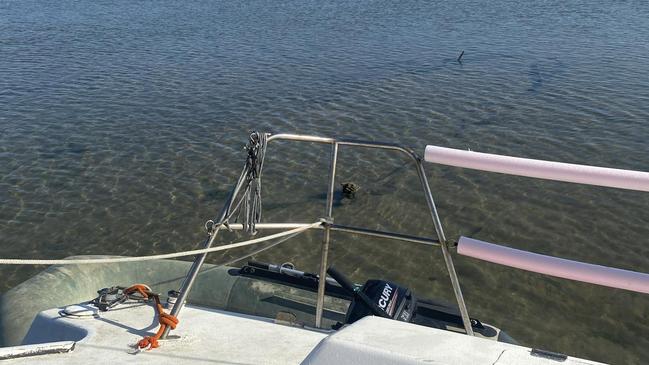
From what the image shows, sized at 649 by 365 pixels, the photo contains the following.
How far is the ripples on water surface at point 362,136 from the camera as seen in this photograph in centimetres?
712

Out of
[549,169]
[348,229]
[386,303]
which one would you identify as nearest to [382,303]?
[386,303]

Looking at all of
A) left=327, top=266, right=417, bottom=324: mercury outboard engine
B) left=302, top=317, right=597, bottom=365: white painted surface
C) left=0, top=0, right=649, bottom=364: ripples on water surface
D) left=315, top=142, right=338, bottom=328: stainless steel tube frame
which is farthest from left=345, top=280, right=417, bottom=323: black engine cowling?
left=0, top=0, right=649, bottom=364: ripples on water surface

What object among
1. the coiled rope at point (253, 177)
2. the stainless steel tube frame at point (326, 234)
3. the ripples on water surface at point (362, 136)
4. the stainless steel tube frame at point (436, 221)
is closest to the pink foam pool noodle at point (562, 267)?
the stainless steel tube frame at point (436, 221)

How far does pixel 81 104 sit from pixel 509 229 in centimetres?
969

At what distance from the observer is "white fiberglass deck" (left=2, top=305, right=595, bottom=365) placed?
198 cm

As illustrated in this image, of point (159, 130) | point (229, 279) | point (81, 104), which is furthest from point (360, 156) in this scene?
point (81, 104)

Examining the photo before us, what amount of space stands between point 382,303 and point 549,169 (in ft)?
5.69

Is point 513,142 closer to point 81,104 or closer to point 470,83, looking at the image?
point 470,83

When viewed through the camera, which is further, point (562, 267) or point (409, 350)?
point (562, 267)

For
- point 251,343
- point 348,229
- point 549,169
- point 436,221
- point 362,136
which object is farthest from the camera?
point 362,136

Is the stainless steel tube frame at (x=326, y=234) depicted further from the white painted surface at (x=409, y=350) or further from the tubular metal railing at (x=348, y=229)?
the white painted surface at (x=409, y=350)

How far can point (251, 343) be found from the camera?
2.67 m

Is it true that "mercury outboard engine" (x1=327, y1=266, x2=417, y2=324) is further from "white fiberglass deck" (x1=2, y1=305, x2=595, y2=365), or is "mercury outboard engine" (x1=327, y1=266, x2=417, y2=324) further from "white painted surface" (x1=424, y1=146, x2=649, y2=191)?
Answer: "white painted surface" (x1=424, y1=146, x2=649, y2=191)

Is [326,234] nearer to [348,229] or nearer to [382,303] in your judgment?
[348,229]
